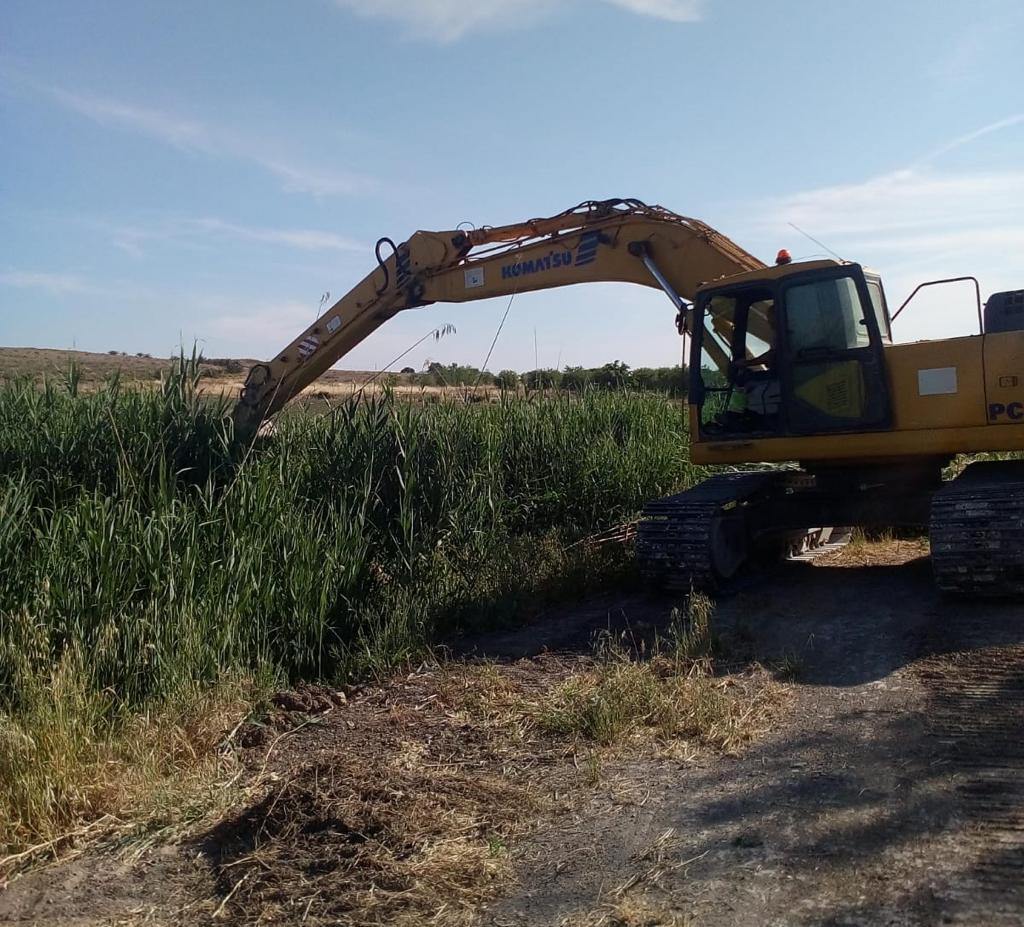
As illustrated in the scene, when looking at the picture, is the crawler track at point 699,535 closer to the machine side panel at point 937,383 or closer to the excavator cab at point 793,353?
the excavator cab at point 793,353

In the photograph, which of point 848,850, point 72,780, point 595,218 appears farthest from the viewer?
point 595,218

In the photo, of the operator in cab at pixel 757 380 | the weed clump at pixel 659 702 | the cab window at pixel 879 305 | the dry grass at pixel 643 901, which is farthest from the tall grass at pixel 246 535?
the cab window at pixel 879 305

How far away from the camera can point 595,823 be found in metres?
4.44

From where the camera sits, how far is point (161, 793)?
481 cm

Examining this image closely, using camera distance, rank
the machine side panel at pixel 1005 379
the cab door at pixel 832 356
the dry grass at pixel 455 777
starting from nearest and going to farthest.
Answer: the dry grass at pixel 455 777 → the machine side panel at pixel 1005 379 → the cab door at pixel 832 356

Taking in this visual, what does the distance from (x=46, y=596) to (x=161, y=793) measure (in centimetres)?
176

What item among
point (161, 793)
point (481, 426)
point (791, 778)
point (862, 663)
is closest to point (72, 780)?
point (161, 793)

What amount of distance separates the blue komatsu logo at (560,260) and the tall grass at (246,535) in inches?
57.1

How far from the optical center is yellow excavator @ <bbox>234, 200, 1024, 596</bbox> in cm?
800

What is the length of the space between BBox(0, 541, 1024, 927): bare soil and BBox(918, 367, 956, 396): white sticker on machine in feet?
8.16

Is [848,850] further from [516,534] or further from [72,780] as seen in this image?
[516,534]

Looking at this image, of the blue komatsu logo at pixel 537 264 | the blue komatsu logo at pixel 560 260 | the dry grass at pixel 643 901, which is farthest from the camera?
the blue komatsu logo at pixel 537 264

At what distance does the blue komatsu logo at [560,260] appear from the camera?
1001 centimetres

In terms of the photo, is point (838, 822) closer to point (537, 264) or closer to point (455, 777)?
point (455, 777)
